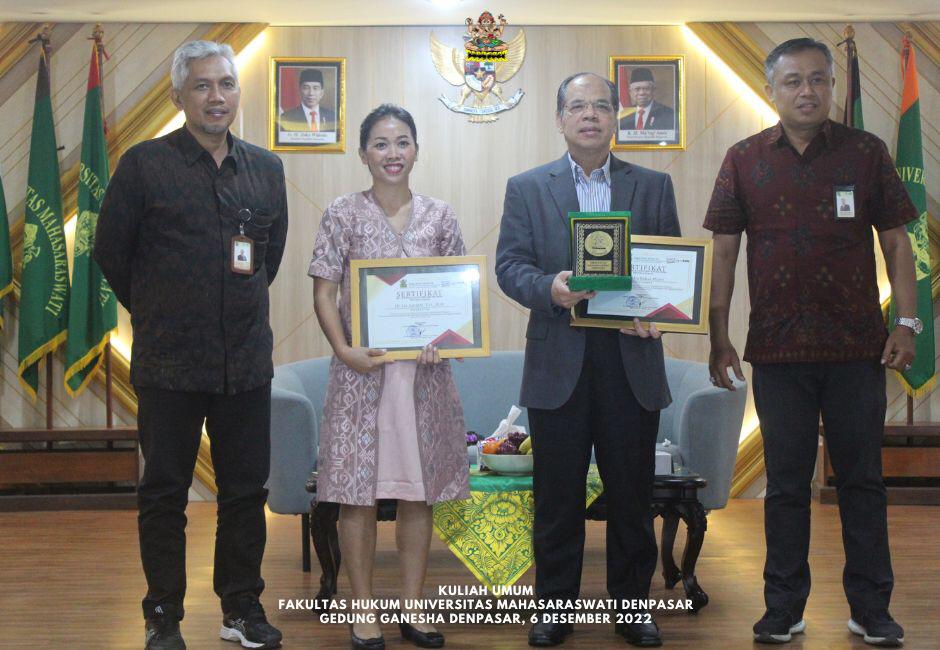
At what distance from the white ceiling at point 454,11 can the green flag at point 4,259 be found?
1062 mm

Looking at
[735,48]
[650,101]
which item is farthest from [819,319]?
[735,48]

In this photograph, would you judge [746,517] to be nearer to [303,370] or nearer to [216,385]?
[303,370]

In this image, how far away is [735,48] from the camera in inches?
236

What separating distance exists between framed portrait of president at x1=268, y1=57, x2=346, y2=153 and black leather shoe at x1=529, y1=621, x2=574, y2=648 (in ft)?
11.5

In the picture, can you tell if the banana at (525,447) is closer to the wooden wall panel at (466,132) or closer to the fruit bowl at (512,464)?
the fruit bowl at (512,464)

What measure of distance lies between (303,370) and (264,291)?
2.08m

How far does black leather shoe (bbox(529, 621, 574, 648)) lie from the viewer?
3152 mm

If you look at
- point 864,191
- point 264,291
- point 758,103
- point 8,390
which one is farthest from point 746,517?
point 8,390

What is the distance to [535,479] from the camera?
3.18m

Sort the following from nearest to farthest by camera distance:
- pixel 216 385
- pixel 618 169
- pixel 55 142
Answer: pixel 216 385, pixel 618 169, pixel 55 142

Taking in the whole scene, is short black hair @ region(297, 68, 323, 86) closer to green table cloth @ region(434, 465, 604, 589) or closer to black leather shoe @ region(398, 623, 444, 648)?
green table cloth @ region(434, 465, 604, 589)

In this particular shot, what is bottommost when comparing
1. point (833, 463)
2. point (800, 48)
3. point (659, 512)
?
point (659, 512)

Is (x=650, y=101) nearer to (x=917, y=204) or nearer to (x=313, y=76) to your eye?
(x=917, y=204)

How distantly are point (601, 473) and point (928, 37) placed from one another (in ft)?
13.4
